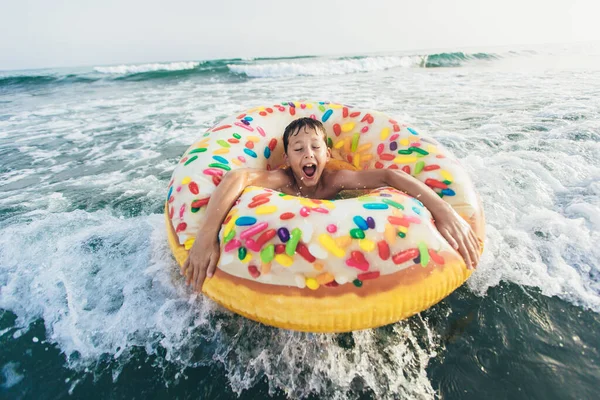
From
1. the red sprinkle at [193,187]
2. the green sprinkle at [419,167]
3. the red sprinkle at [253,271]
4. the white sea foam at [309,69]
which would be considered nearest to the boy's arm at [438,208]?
the green sprinkle at [419,167]

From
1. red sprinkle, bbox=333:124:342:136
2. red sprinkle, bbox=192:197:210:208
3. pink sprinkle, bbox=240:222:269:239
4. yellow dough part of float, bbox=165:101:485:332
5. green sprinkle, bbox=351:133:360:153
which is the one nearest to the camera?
yellow dough part of float, bbox=165:101:485:332

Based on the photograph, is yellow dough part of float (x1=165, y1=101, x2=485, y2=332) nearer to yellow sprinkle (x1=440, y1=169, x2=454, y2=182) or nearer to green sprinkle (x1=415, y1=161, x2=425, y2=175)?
yellow sprinkle (x1=440, y1=169, x2=454, y2=182)

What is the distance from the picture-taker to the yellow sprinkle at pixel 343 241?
161 centimetres

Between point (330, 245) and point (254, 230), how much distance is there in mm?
383

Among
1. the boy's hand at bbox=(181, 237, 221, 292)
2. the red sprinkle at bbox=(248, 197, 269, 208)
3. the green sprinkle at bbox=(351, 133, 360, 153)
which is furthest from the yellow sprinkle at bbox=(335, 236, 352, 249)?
the green sprinkle at bbox=(351, 133, 360, 153)

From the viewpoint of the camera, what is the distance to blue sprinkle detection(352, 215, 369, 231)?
5.41 ft

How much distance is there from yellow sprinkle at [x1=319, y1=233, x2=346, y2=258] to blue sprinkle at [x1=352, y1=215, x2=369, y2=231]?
15 centimetres

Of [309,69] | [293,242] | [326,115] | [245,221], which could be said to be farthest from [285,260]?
[309,69]

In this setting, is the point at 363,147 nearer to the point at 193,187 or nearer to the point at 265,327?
the point at 193,187

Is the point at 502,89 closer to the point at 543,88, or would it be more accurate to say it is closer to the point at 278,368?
the point at 543,88

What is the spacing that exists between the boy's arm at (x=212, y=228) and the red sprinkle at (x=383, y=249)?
0.81m

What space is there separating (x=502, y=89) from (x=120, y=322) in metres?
10.1

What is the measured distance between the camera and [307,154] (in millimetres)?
2326

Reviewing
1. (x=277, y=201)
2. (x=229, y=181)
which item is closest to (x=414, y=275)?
(x=277, y=201)
